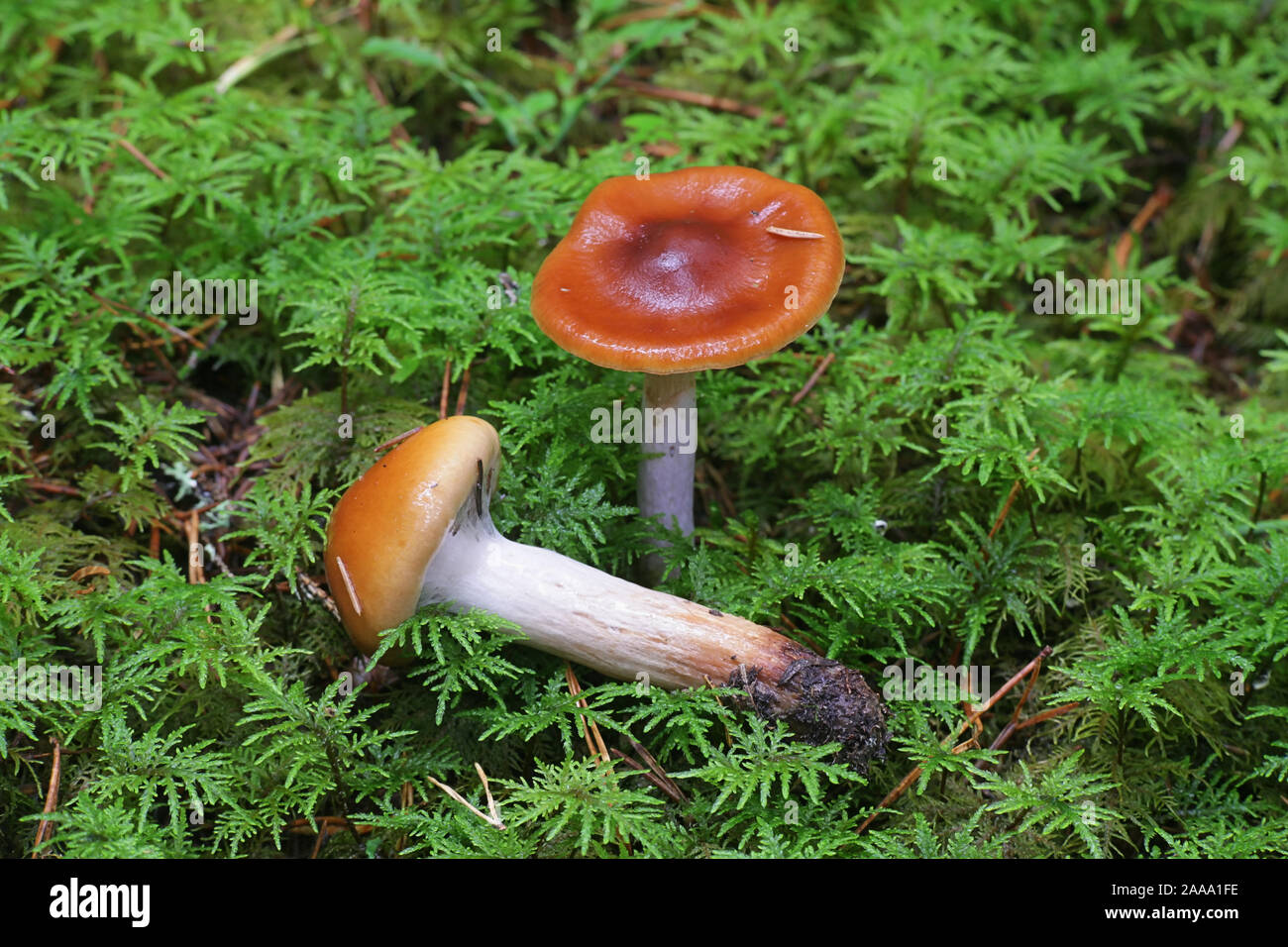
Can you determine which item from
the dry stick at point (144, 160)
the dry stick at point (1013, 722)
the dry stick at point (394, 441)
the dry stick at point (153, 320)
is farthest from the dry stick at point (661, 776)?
the dry stick at point (144, 160)

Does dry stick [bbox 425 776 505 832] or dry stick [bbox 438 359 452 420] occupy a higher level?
dry stick [bbox 438 359 452 420]

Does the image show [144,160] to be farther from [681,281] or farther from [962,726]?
[962,726]

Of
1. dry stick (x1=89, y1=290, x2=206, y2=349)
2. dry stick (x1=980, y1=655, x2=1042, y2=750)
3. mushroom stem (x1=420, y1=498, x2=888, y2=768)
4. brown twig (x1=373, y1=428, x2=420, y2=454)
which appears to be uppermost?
dry stick (x1=89, y1=290, x2=206, y2=349)

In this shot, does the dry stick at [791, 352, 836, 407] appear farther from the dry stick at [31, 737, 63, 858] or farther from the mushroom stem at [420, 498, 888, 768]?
the dry stick at [31, 737, 63, 858]

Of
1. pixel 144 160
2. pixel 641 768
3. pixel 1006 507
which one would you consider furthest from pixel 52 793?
pixel 1006 507

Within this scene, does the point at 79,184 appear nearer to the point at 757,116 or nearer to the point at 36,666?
the point at 36,666

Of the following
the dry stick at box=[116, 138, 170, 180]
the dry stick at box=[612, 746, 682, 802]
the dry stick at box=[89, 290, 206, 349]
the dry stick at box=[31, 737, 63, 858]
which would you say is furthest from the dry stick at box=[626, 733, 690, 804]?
the dry stick at box=[116, 138, 170, 180]
